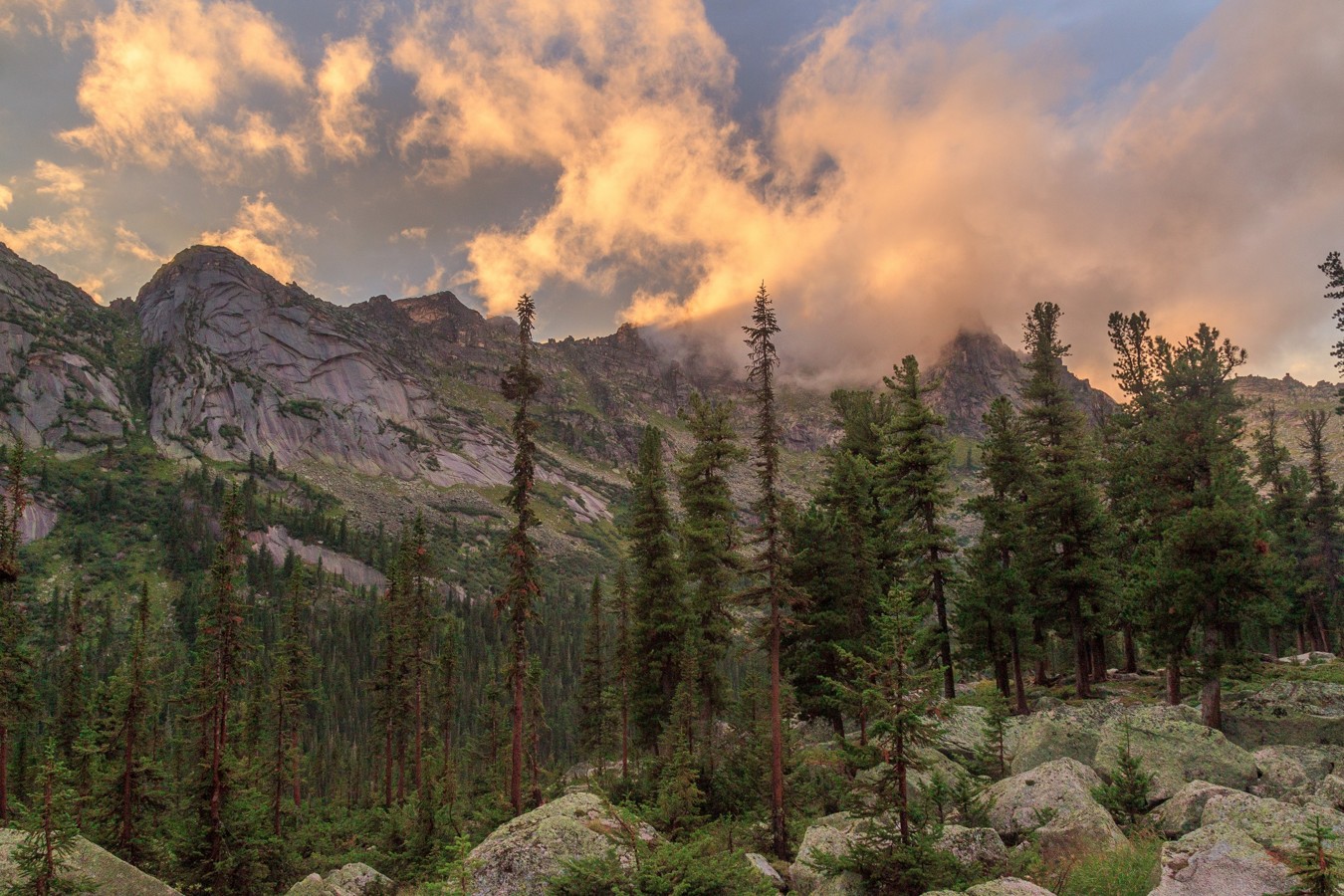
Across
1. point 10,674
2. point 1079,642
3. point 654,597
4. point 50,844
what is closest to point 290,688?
point 10,674

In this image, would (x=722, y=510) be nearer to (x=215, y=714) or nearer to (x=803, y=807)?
(x=803, y=807)

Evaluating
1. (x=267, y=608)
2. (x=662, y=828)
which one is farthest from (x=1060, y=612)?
(x=267, y=608)

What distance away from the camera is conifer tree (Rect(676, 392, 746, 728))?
104 ft

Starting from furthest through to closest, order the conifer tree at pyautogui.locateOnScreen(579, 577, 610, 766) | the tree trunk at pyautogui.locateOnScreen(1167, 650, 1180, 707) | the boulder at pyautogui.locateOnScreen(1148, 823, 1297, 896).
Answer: the conifer tree at pyautogui.locateOnScreen(579, 577, 610, 766) < the tree trunk at pyautogui.locateOnScreen(1167, 650, 1180, 707) < the boulder at pyautogui.locateOnScreen(1148, 823, 1297, 896)

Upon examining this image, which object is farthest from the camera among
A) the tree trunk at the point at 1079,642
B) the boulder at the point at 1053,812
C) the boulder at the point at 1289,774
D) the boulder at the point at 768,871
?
the tree trunk at the point at 1079,642

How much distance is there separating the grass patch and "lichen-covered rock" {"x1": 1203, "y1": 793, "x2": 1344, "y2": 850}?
1455 millimetres

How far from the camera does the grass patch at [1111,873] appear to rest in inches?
478

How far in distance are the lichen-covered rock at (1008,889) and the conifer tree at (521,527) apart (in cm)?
2096

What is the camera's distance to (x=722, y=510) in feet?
109

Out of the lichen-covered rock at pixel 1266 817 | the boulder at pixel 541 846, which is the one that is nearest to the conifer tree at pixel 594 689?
the boulder at pixel 541 846

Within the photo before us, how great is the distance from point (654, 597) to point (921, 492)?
15167 millimetres

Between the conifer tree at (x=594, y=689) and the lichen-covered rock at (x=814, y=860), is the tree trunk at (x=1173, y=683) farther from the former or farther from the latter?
the conifer tree at (x=594, y=689)

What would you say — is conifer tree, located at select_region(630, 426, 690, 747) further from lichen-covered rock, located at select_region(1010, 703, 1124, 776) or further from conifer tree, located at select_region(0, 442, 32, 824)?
conifer tree, located at select_region(0, 442, 32, 824)

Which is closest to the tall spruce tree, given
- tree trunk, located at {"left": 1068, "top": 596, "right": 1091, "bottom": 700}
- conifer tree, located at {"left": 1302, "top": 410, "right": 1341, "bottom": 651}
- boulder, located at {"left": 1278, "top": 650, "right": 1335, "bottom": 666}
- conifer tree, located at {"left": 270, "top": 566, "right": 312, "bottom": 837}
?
tree trunk, located at {"left": 1068, "top": 596, "right": 1091, "bottom": 700}
